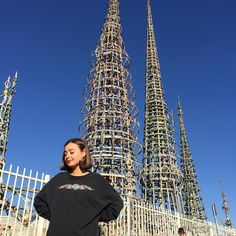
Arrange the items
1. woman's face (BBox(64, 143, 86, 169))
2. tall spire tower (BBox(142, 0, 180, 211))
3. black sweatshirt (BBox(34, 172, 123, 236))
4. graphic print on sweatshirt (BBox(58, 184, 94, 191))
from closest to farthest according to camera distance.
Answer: black sweatshirt (BBox(34, 172, 123, 236))
graphic print on sweatshirt (BBox(58, 184, 94, 191))
woman's face (BBox(64, 143, 86, 169))
tall spire tower (BBox(142, 0, 180, 211))

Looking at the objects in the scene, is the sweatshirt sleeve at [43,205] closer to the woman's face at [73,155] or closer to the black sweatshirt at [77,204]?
the black sweatshirt at [77,204]

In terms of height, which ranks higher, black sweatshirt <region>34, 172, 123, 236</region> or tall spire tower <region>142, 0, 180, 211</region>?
tall spire tower <region>142, 0, 180, 211</region>

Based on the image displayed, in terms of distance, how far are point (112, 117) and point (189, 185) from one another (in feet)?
100

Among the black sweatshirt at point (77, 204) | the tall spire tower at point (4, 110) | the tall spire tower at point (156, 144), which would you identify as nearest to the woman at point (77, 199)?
the black sweatshirt at point (77, 204)

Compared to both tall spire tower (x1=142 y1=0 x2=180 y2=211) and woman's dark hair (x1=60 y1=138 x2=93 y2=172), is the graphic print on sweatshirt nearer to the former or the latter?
woman's dark hair (x1=60 y1=138 x2=93 y2=172)

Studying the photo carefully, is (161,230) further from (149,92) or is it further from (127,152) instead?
(149,92)

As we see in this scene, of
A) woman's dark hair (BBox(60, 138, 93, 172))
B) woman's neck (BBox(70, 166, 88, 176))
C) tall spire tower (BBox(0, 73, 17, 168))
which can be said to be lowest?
woman's neck (BBox(70, 166, 88, 176))

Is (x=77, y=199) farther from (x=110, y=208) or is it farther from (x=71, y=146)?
(x=71, y=146)

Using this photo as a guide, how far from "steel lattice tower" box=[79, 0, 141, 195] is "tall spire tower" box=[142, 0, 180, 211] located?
12.2m

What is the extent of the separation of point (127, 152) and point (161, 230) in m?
14.7

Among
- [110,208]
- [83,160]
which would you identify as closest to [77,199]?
[110,208]

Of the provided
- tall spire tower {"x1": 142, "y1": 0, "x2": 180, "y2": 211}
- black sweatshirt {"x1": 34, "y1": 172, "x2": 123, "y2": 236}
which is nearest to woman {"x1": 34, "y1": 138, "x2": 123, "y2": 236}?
black sweatshirt {"x1": 34, "y1": 172, "x2": 123, "y2": 236}

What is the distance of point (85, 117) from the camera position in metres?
25.5

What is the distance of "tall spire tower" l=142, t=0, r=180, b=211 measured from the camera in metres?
36.7
